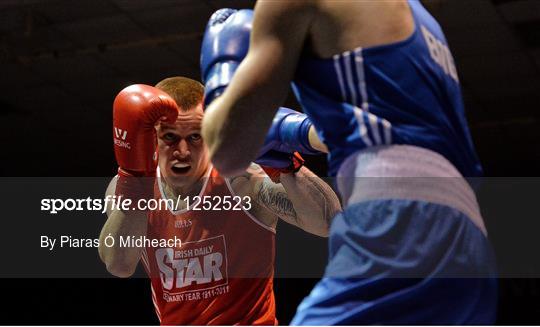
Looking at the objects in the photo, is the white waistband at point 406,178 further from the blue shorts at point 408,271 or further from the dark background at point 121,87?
the dark background at point 121,87

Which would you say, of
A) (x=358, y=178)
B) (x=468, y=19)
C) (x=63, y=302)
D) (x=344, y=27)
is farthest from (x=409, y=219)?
(x=63, y=302)

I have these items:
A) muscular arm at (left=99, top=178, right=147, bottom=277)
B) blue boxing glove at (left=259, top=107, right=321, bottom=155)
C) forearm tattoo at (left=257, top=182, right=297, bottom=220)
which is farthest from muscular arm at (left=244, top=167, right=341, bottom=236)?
blue boxing glove at (left=259, top=107, right=321, bottom=155)

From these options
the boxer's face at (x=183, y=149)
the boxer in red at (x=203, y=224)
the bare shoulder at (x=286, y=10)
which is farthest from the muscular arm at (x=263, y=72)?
the boxer's face at (x=183, y=149)

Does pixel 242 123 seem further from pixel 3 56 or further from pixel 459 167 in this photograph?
pixel 3 56

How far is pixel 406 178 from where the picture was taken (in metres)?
1.20

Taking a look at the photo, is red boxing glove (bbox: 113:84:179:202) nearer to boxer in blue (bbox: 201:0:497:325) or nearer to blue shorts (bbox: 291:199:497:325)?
boxer in blue (bbox: 201:0:497:325)

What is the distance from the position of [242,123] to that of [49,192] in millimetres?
8639

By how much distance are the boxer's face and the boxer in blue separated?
1.40 meters

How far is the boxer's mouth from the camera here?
272 centimetres

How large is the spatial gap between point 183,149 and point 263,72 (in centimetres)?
151

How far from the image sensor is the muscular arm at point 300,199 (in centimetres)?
259

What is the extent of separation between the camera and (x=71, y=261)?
9.02 metres

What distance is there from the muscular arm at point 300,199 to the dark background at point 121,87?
8.52 ft

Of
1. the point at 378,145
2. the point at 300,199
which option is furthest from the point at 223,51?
the point at 300,199
